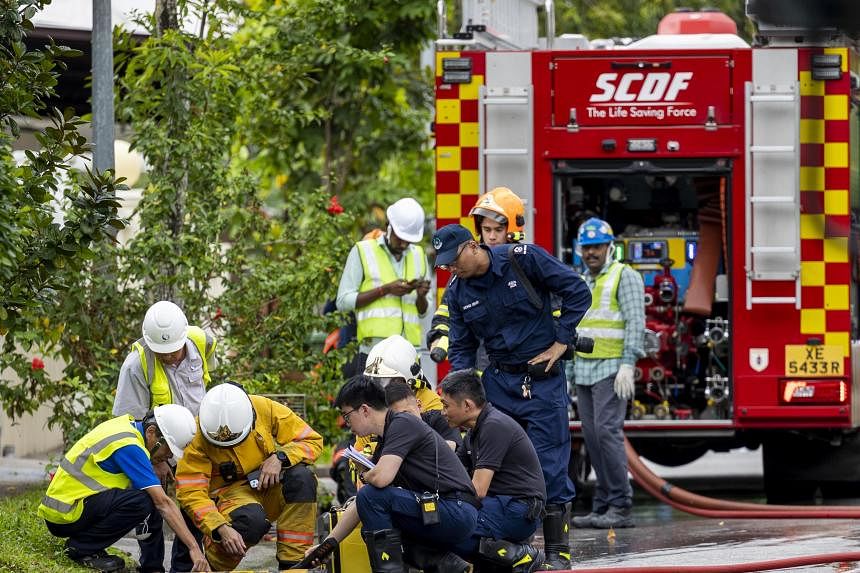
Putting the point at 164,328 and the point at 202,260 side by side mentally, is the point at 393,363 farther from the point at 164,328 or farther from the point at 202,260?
the point at 202,260

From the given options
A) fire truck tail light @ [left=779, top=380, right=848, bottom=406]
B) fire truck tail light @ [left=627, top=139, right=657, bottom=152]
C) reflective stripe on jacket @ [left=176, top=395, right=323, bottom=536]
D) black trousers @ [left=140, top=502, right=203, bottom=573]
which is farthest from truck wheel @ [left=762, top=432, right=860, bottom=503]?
black trousers @ [left=140, top=502, right=203, bottom=573]

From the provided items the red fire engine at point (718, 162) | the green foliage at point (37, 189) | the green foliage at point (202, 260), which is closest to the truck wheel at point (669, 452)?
the red fire engine at point (718, 162)

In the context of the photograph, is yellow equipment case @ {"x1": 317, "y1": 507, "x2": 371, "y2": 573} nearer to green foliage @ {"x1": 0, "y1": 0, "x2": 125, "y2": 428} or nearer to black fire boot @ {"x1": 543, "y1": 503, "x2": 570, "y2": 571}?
black fire boot @ {"x1": 543, "y1": 503, "x2": 570, "y2": 571}

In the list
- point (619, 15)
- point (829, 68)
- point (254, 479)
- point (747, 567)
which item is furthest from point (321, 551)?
point (619, 15)

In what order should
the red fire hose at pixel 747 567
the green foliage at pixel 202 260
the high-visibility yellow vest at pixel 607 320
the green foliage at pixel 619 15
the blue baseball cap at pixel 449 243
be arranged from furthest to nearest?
the green foliage at pixel 619 15 < the high-visibility yellow vest at pixel 607 320 < the green foliage at pixel 202 260 < the blue baseball cap at pixel 449 243 < the red fire hose at pixel 747 567

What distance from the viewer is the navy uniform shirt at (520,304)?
6.72 metres

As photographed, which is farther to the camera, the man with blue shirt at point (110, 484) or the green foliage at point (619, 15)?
the green foliage at point (619, 15)

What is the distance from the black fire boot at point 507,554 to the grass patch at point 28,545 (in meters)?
→ 1.74

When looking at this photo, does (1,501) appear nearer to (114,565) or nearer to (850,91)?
(114,565)

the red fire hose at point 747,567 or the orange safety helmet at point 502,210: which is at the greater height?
the orange safety helmet at point 502,210

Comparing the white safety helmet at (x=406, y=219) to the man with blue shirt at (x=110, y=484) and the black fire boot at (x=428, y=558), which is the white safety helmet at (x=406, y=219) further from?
the black fire boot at (x=428, y=558)

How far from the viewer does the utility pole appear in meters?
7.99

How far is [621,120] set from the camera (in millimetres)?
8750

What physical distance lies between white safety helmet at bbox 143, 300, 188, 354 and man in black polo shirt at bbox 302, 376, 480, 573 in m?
1.38
